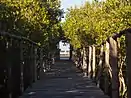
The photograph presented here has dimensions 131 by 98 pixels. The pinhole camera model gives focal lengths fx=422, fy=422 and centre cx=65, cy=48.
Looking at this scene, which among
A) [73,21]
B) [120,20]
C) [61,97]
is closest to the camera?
[120,20]

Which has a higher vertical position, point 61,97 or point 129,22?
point 129,22

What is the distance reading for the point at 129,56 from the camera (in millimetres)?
7879

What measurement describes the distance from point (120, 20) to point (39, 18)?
11.8 m

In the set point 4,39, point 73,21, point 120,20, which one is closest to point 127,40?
point 4,39

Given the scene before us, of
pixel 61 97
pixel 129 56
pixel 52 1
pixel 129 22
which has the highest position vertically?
pixel 52 1

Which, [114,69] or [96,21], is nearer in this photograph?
[114,69]

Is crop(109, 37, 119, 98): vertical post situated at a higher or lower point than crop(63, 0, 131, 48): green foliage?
lower

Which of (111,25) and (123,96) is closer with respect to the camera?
(123,96)

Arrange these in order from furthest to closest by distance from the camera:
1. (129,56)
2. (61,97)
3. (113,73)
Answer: (61,97)
(113,73)
(129,56)

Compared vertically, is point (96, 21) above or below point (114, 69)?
above

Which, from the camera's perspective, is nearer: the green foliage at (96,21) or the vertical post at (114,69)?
the vertical post at (114,69)

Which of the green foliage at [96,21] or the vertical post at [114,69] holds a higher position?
the green foliage at [96,21]

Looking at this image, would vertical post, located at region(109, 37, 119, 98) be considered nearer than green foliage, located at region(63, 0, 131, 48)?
Yes

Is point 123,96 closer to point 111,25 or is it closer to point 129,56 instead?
point 129,56
